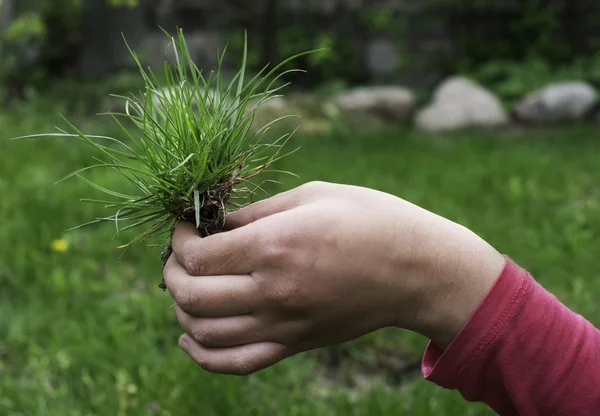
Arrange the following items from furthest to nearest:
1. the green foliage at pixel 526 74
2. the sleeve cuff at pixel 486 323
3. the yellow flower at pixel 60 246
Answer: the green foliage at pixel 526 74 < the yellow flower at pixel 60 246 < the sleeve cuff at pixel 486 323

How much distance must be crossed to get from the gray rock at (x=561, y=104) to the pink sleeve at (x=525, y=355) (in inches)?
294

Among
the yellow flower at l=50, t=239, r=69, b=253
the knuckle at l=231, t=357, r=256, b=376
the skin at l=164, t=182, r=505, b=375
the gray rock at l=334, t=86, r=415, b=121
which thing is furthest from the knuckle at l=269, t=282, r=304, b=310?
the gray rock at l=334, t=86, r=415, b=121

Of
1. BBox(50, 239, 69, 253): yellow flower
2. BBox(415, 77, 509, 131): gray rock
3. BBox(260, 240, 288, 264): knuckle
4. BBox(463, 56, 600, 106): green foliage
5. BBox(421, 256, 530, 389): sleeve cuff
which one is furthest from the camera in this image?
BBox(463, 56, 600, 106): green foliage

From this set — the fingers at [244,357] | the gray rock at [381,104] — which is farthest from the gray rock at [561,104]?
the fingers at [244,357]

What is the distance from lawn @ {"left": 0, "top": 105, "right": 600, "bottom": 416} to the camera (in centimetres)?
211

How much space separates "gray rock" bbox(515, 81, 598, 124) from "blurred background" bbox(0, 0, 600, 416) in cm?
3

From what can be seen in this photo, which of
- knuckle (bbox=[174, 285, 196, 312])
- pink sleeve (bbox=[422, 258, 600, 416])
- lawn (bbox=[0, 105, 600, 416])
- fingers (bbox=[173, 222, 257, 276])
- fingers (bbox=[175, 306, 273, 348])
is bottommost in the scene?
lawn (bbox=[0, 105, 600, 416])

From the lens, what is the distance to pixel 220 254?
3.49 feet

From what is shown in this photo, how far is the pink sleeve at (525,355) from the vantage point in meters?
1.15

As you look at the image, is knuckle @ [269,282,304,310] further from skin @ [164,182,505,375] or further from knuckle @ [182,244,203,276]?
knuckle @ [182,244,203,276]

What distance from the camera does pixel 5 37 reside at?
777cm

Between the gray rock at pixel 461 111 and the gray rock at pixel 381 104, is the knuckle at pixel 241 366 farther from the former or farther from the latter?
the gray rock at pixel 381 104

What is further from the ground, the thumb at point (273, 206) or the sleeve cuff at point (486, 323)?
the thumb at point (273, 206)

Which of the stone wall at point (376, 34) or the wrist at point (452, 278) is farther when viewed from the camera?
the stone wall at point (376, 34)
